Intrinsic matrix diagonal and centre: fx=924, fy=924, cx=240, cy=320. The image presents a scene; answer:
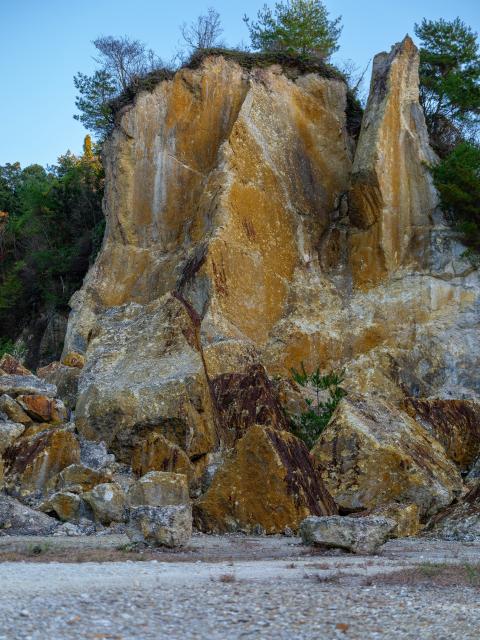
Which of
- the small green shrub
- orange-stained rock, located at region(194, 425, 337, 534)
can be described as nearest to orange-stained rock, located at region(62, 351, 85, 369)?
the small green shrub

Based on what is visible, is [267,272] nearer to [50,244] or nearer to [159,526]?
[50,244]

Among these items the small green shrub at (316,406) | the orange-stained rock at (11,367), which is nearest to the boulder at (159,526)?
the small green shrub at (316,406)

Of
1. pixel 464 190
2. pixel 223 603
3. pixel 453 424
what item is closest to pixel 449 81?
pixel 464 190

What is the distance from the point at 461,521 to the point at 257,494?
369 centimetres

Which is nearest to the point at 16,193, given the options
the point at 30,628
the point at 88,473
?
the point at 88,473

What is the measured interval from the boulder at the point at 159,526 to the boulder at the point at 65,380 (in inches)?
450

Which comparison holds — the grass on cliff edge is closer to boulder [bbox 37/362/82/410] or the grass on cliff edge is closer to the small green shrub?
the small green shrub

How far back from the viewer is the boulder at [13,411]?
20.1 m

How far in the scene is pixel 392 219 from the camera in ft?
99.9

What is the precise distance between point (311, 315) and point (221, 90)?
30.5 feet

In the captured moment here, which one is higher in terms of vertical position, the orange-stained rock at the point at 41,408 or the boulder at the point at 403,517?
the orange-stained rock at the point at 41,408

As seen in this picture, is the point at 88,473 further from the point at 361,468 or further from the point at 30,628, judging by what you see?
the point at 30,628

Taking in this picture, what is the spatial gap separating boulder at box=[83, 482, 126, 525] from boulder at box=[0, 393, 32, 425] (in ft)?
17.0

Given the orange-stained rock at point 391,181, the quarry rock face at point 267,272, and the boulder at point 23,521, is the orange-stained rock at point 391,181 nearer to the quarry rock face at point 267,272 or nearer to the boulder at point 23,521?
the quarry rock face at point 267,272
